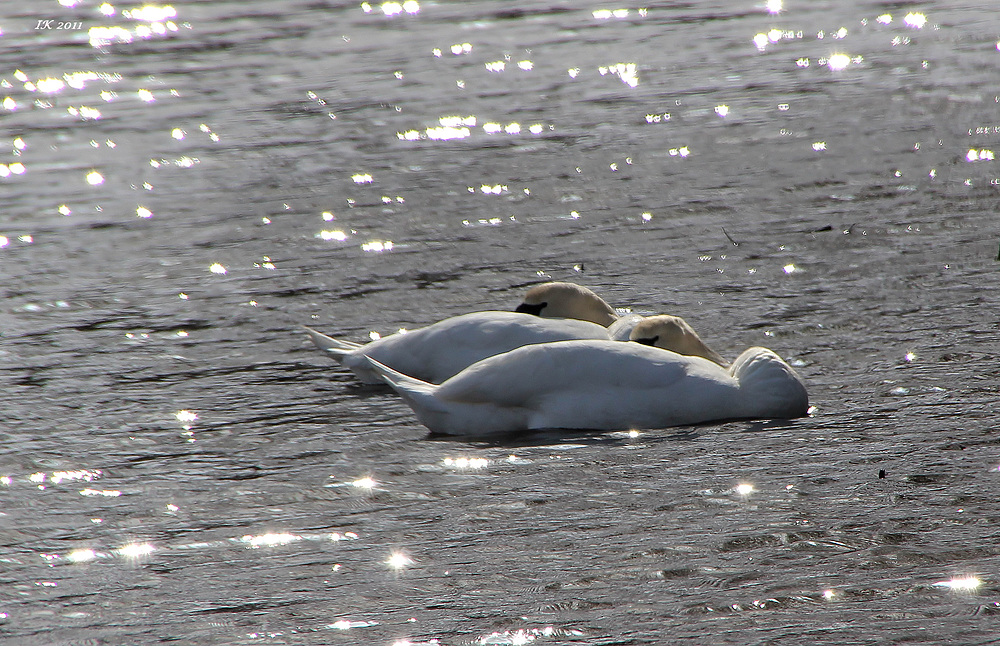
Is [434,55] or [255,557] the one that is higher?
[434,55]

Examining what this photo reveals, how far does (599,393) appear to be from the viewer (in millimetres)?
6574

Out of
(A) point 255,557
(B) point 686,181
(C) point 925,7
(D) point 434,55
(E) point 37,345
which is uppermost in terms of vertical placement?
(C) point 925,7

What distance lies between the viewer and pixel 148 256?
9.91 metres

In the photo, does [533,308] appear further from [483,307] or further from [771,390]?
[771,390]

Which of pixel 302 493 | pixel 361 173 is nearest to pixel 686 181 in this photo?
pixel 361 173

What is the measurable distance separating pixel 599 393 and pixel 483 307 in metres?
2.08

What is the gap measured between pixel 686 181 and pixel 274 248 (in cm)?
321

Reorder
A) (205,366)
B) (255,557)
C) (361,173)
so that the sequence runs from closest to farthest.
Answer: (255,557) → (205,366) → (361,173)

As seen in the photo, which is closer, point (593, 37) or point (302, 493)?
point (302, 493)

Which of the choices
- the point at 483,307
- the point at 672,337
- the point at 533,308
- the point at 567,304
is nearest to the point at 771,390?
the point at 672,337

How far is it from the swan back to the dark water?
0.10 m

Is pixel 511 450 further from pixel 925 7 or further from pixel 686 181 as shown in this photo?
pixel 925 7

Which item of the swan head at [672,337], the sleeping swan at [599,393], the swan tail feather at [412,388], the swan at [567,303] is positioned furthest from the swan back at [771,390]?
the swan tail feather at [412,388]

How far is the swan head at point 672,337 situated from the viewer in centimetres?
714
